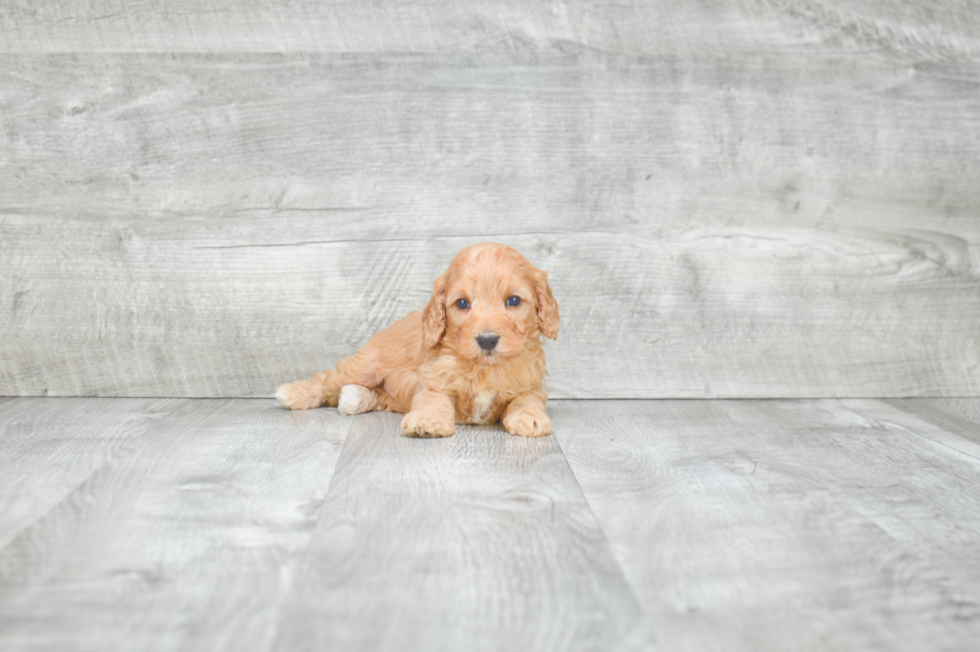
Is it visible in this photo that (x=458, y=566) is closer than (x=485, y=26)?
Yes

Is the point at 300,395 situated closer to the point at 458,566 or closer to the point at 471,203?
the point at 471,203

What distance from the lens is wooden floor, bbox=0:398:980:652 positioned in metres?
1.07

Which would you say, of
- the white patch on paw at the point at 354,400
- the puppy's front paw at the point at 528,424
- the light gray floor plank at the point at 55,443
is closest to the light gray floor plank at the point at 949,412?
the puppy's front paw at the point at 528,424

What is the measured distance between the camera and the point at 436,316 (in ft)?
7.06

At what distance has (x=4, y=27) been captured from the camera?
2.60 m

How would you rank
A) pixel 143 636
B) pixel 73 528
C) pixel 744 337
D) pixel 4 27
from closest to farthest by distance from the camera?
pixel 143 636 → pixel 73 528 → pixel 4 27 → pixel 744 337

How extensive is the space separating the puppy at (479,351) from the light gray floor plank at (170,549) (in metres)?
0.29

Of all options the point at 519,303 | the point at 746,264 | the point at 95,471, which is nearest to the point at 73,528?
the point at 95,471

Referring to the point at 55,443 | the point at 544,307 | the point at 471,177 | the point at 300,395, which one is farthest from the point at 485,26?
the point at 55,443

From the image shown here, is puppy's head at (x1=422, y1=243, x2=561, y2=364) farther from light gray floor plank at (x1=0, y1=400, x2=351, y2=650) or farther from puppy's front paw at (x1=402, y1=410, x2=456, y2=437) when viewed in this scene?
light gray floor plank at (x1=0, y1=400, x2=351, y2=650)

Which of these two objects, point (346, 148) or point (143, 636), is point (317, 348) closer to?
point (346, 148)

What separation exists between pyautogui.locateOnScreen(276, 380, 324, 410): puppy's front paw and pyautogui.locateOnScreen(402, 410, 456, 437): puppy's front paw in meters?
0.49

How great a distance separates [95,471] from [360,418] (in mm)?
726

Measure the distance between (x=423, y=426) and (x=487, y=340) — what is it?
0.26 metres
